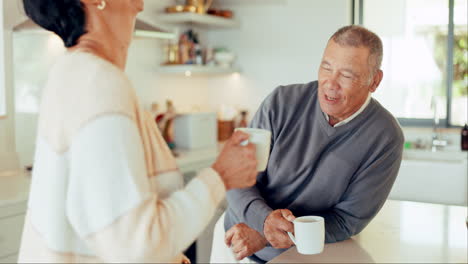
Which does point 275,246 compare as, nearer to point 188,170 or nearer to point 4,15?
point 188,170

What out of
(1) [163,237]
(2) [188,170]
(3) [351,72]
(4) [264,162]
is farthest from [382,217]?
(2) [188,170]

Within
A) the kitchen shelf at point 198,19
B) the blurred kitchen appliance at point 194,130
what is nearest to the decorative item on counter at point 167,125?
the blurred kitchen appliance at point 194,130

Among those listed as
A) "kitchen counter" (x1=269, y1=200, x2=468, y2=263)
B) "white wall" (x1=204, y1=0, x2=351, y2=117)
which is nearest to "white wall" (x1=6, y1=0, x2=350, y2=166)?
"white wall" (x1=204, y1=0, x2=351, y2=117)

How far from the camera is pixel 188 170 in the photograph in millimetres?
2461

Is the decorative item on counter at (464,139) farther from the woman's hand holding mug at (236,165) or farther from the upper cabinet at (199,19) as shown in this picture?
the woman's hand holding mug at (236,165)

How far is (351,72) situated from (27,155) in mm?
1553

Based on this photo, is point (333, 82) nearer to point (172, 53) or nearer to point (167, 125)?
point (167, 125)

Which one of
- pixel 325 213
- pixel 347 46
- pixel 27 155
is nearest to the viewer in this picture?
pixel 347 46

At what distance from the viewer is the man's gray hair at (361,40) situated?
121cm

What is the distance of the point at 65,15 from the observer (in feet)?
2.35

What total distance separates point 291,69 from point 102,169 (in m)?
1.19

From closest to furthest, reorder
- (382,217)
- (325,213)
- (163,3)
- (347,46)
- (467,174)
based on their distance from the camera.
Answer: (347,46) < (325,213) < (382,217) < (467,174) < (163,3)

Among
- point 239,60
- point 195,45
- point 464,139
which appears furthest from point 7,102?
point 464,139

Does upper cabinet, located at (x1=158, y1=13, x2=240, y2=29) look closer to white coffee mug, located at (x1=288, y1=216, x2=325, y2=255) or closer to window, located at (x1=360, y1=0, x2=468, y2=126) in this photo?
window, located at (x1=360, y1=0, x2=468, y2=126)
